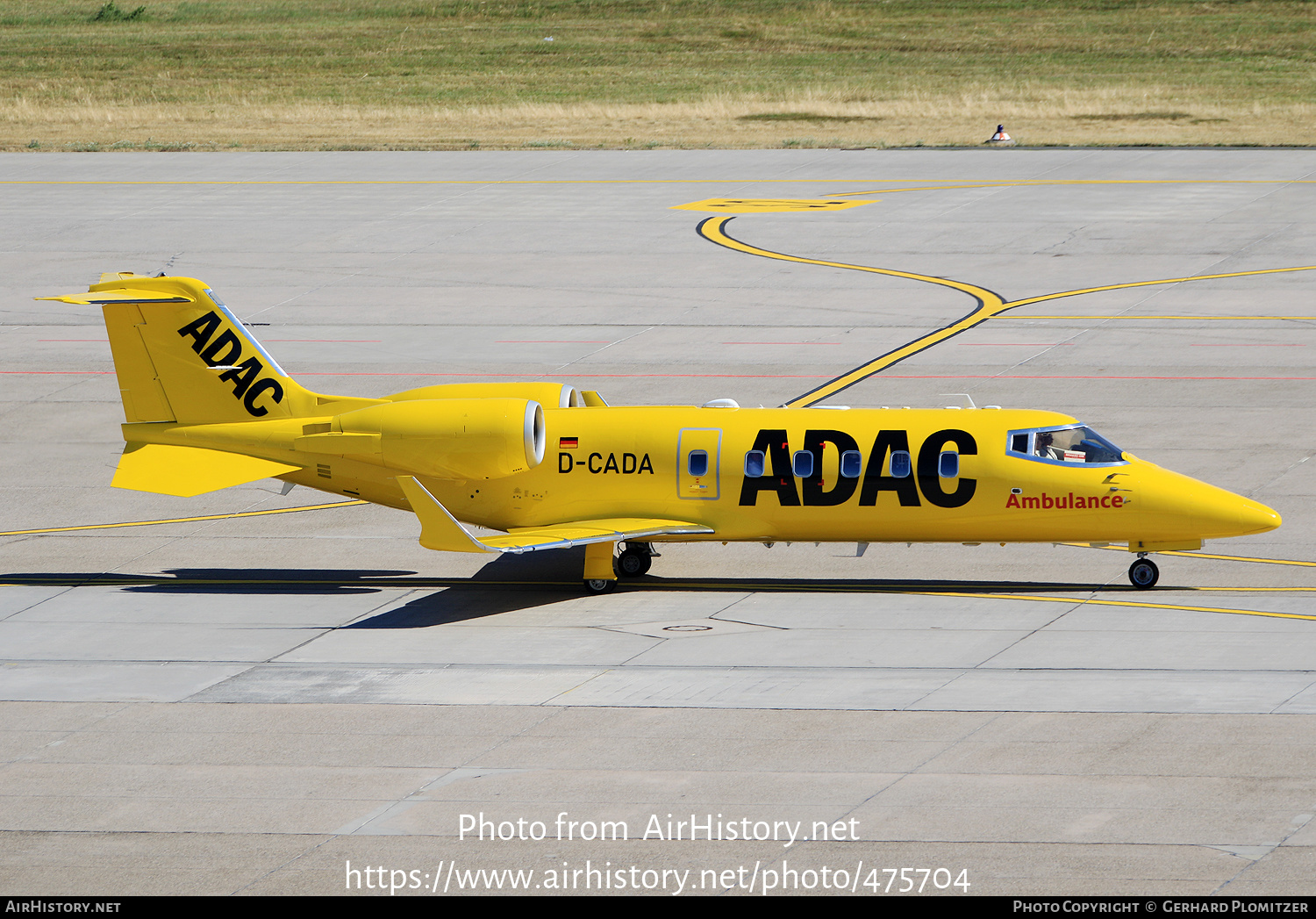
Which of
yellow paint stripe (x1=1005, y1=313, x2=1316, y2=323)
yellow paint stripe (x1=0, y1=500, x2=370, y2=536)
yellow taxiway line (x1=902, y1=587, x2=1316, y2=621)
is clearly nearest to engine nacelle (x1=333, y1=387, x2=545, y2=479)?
yellow paint stripe (x1=0, y1=500, x2=370, y2=536)

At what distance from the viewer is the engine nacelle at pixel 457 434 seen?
2856cm

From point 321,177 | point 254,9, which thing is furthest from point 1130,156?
point 254,9

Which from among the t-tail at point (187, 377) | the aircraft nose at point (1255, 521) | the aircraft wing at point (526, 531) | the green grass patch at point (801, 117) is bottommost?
the aircraft wing at point (526, 531)

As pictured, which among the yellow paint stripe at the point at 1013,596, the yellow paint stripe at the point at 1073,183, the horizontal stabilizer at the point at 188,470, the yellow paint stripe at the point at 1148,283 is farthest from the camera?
the yellow paint stripe at the point at 1073,183

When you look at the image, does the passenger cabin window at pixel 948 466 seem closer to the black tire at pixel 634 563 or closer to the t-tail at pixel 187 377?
the black tire at pixel 634 563

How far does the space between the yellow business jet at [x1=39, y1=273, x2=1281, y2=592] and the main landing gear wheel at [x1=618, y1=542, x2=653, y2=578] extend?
0.03m

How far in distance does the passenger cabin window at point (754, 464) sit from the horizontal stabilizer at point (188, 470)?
26.9ft

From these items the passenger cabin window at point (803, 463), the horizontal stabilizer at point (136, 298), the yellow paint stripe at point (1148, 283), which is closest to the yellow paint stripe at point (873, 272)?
the yellow paint stripe at point (1148, 283)

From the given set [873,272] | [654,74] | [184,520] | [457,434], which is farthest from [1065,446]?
[654,74]

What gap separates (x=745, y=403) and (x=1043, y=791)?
2181 centimetres

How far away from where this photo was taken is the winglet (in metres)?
26.4

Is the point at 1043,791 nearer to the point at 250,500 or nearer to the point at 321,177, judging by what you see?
the point at 250,500

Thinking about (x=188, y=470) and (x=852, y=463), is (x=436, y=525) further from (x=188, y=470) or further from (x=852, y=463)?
(x=852, y=463)

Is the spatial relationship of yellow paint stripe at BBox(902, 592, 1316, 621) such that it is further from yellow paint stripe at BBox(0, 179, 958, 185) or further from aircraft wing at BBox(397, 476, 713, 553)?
yellow paint stripe at BBox(0, 179, 958, 185)
